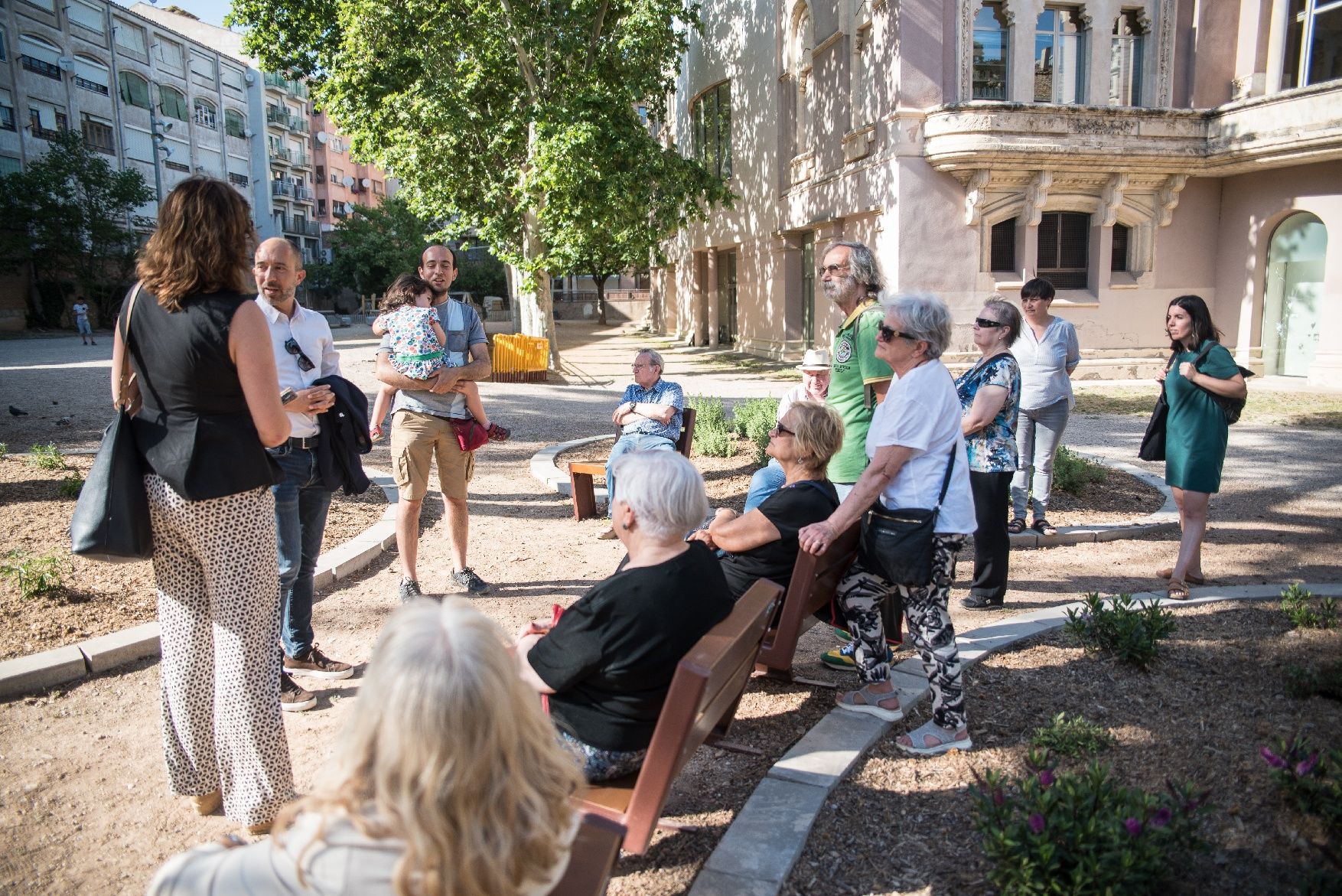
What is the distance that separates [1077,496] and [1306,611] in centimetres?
332

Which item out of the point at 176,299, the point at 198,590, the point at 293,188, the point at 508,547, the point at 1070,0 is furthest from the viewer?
the point at 293,188

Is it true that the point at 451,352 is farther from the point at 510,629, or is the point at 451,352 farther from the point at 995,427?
the point at 995,427

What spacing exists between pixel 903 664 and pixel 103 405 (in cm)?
1212

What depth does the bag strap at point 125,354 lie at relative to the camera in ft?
8.72

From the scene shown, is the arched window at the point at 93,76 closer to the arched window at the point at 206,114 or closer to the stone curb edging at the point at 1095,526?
the arched window at the point at 206,114

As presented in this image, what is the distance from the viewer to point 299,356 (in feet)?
12.9

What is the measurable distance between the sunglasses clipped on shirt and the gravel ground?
1463mm

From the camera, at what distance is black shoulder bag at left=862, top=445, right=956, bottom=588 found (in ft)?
10.5

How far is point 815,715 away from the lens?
12.2 ft

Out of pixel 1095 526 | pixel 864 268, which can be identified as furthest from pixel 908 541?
pixel 1095 526

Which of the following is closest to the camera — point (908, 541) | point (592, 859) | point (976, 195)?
point (592, 859)

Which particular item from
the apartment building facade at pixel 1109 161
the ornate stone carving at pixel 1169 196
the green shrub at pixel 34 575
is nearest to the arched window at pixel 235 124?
the apartment building facade at pixel 1109 161

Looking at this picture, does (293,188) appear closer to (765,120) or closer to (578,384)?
(765,120)

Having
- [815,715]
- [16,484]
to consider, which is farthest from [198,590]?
[16,484]
